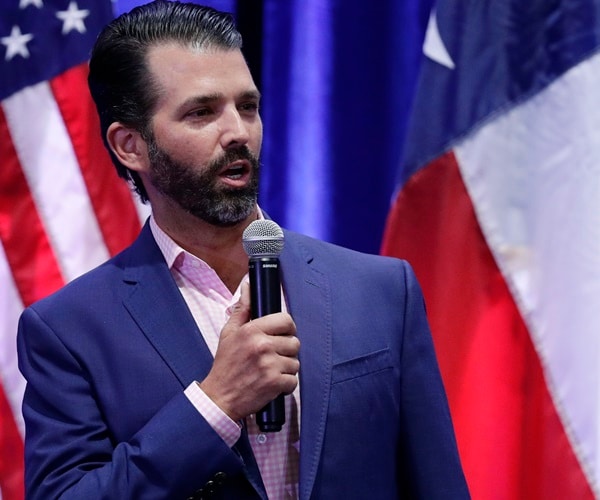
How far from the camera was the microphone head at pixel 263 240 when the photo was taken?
1.39 metres

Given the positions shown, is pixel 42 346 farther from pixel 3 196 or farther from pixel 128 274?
pixel 3 196

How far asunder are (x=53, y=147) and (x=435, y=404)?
52.7 inches

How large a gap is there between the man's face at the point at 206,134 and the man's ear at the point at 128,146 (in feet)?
0.14

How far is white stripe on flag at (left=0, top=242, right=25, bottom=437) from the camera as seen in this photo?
2.47 m

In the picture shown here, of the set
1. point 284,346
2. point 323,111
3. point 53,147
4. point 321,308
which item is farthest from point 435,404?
point 53,147

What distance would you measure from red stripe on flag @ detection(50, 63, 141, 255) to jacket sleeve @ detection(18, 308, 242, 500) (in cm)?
91

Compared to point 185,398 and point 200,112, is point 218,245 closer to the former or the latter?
point 200,112

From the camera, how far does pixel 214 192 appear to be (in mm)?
1633

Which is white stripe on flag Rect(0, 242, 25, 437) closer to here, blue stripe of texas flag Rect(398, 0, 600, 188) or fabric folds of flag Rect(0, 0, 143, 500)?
fabric folds of flag Rect(0, 0, 143, 500)

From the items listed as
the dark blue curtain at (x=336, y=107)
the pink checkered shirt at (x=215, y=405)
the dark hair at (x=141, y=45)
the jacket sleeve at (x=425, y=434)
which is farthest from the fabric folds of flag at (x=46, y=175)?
the jacket sleeve at (x=425, y=434)

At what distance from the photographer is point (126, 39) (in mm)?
1805

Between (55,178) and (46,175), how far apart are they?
0.08ft

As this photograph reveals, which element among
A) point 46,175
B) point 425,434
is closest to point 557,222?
point 425,434

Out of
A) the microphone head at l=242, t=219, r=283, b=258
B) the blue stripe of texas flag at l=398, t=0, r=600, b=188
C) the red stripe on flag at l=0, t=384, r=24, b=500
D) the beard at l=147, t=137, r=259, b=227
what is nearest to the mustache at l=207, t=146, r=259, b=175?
the beard at l=147, t=137, r=259, b=227
